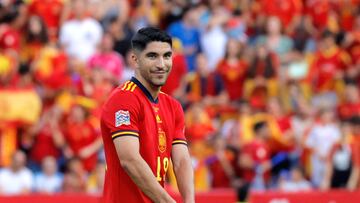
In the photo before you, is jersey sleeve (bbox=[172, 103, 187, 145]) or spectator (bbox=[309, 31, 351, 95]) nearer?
jersey sleeve (bbox=[172, 103, 187, 145])

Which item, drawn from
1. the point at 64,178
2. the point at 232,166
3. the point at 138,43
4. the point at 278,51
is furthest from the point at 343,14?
the point at 138,43

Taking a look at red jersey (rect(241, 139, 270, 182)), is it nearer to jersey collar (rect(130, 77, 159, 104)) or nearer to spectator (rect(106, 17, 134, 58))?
spectator (rect(106, 17, 134, 58))

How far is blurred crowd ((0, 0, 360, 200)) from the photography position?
52.2ft

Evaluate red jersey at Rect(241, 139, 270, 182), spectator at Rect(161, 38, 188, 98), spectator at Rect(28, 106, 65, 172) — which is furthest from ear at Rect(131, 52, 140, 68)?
spectator at Rect(161, 38, 188, 98)

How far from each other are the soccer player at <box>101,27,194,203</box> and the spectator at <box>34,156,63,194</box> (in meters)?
8.06

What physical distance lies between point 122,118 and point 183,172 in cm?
67

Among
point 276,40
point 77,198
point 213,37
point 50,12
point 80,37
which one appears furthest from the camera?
point 276,40

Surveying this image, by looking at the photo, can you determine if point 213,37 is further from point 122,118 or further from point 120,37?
point 122,118

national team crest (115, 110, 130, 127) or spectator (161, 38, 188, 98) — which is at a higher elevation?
spectator (161, 38, 188, 98)

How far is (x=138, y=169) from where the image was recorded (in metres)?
7.11

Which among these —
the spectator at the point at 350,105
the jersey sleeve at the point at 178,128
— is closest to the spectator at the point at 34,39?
the spectator at the point at 350,105

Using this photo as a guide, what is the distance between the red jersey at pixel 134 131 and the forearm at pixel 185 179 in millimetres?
112

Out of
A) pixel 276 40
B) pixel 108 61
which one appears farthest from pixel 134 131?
pixel 276 40

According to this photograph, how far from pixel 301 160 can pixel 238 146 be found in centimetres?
118
